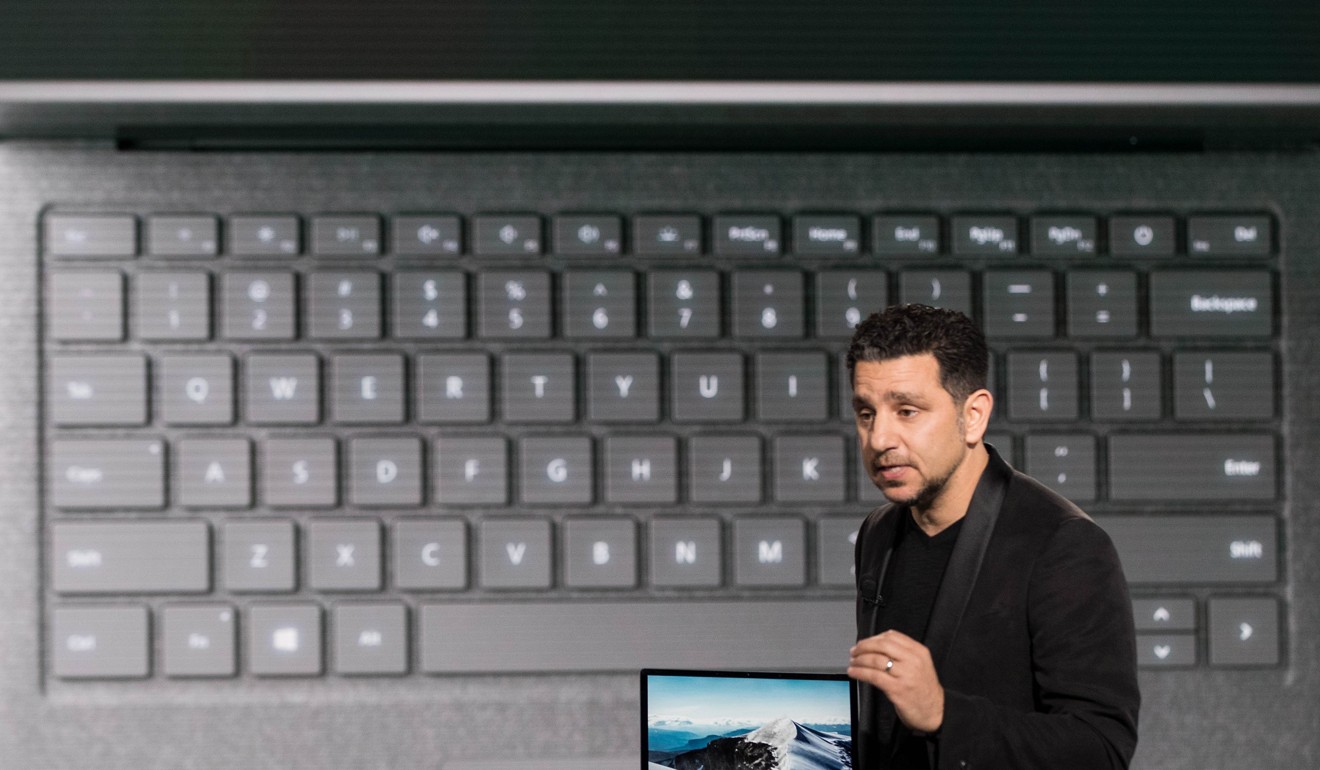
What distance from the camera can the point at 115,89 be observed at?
2.31 ft

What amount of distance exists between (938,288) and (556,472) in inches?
13.7

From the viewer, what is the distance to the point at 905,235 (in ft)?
2.66

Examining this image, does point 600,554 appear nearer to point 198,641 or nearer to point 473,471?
point 473,471

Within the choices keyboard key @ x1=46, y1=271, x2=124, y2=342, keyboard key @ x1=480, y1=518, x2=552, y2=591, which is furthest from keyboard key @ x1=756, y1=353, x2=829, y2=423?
keyboard key @ x1=46, y1=271, x2=124, y2=342

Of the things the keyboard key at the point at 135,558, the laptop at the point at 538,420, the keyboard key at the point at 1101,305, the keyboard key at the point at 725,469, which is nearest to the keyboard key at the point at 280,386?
the laptop at the point at 538,420

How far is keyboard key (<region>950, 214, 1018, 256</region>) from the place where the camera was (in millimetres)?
810

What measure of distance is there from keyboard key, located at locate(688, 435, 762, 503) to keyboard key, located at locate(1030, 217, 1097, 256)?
0.29 metres

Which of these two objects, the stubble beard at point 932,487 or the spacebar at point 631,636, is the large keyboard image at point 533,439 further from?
the stubble beard at point 932,487

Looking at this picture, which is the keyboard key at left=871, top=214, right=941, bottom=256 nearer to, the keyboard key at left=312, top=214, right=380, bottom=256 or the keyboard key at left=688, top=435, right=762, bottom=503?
the keyboard key at left=688, top=435, right=762, bottom=503

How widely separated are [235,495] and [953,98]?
638 mm

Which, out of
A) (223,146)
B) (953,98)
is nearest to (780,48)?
(953,98)

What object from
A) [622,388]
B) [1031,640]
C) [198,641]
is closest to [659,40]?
[622,388]

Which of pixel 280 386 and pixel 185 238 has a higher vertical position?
pixel 185 238

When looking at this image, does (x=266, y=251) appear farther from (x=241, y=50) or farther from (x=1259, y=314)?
(x=1259, y=314)
